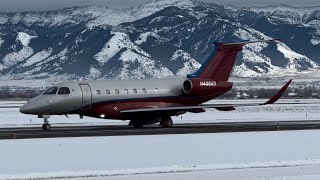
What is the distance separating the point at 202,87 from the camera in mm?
54281

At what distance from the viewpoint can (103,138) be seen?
4025cm

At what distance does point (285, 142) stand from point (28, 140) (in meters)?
13.6

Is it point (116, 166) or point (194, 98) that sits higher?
point (116, 166)

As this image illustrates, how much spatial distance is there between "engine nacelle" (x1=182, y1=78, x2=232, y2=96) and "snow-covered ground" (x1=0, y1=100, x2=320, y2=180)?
41.0 ft

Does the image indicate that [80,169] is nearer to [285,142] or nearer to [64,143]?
[64,143]

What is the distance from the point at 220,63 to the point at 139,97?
7.86 metres

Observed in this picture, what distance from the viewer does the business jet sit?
49594 millimetres

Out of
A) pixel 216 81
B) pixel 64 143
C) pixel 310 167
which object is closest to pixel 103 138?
pixel 64 143

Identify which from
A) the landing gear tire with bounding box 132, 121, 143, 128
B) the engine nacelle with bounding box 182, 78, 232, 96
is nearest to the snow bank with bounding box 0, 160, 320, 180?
the landing gear tire with bounding box 132, 121, 143, 128

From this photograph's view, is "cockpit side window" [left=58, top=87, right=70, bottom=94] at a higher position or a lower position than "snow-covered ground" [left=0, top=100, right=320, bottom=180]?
lower

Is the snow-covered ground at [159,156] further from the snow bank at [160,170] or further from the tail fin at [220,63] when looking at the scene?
the tail fin at [220,63]

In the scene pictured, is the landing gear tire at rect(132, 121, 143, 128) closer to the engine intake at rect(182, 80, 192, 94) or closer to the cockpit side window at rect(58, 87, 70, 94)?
the engine intake at rect(182, 80, 192, 94)

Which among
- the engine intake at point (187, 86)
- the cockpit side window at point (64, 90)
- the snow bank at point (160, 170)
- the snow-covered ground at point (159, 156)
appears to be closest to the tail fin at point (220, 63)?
the engine intake at point (187, 86)

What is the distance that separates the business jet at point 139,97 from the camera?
49.6 m
